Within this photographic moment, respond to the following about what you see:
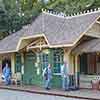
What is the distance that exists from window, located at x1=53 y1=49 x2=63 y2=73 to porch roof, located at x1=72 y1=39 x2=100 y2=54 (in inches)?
48.2

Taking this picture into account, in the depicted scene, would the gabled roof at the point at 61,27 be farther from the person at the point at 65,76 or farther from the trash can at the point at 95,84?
the trash can at the point at 95,84

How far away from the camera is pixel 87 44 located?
22250mm

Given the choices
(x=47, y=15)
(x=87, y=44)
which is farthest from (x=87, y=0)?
(x=87, y=44)

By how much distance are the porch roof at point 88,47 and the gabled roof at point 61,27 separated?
1023 mm

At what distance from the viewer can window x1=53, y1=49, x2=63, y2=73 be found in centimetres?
2323

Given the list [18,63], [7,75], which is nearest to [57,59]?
[7,75]

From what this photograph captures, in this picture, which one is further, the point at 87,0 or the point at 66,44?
the point at 87,0

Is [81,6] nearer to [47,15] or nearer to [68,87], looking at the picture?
[47,15]

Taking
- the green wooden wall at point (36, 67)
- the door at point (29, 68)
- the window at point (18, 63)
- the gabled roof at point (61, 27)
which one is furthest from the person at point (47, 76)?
the window at point (18, 63)

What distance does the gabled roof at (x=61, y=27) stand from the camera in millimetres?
21906

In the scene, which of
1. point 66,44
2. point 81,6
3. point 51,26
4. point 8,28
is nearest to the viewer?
point 66,44

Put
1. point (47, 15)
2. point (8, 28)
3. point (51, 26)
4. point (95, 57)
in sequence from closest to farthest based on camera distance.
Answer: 1. point (95, 57)
2. point (51, 26)
3. point (47, 15)
4. point (8, 28)

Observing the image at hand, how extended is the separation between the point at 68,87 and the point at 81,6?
12.2 metres

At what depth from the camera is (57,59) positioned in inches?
925
